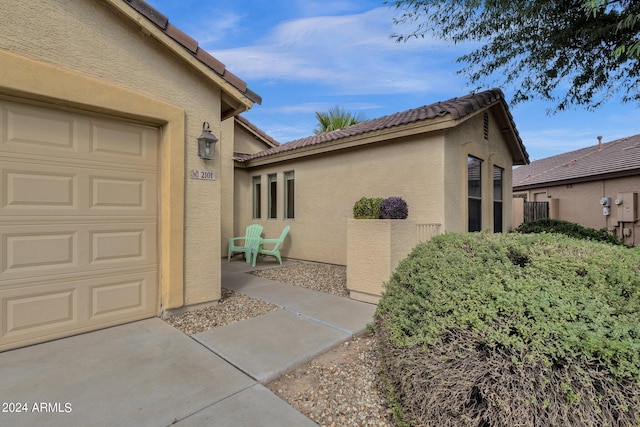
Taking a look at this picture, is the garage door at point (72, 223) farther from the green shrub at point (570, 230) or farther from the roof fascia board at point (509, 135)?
the green shrub at point (570, 230)

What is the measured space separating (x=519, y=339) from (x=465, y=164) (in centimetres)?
543

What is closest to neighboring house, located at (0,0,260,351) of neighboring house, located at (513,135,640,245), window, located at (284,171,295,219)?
window, located at (284,171,295,219)

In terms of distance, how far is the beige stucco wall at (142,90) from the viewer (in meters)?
2.93

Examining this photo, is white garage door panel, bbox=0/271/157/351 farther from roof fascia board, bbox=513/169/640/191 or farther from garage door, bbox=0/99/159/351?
roof fascia board, bbox=513/169/640/191

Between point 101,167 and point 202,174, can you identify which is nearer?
point 101,167

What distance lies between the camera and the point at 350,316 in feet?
13.3

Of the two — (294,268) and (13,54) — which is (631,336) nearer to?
(13,54)

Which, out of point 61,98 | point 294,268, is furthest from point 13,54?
point 294,268

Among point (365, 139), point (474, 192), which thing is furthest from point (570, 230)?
point (365, 139)

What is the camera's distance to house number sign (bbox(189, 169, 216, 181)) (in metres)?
4.07

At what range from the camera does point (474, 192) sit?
22.8ft

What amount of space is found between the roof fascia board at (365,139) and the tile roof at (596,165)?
11.1m

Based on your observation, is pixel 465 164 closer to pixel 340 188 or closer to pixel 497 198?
pixel 497 198

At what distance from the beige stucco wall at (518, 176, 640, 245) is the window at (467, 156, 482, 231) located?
29.1 ft
